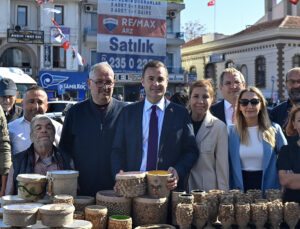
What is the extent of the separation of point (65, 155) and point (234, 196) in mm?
1546

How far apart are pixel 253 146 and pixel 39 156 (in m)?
1.93

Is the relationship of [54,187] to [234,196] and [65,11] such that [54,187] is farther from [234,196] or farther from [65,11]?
[65,11]

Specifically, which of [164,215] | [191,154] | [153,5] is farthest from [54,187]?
[153,5]

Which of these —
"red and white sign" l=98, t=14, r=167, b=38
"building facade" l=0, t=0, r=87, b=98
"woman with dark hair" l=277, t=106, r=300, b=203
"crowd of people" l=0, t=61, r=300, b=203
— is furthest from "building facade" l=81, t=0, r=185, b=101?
"woman with dark hair" l=277, t=106, r=300, b=203

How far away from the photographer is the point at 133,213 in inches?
110

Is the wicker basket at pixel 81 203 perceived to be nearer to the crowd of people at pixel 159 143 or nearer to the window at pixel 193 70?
the crowd of people at pixel 159 143

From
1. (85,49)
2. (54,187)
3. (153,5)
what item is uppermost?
(153,5)

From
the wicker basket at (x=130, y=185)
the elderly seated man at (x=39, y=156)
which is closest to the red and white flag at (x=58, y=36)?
the elderly seated man at (x=39, y=156)

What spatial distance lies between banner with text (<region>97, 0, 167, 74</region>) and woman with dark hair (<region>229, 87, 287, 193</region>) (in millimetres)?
19554

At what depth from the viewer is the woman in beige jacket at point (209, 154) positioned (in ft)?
11.5

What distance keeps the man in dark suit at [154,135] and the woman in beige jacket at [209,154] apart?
0.24 meters

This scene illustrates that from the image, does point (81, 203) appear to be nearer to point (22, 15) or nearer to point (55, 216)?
point (55, 216)

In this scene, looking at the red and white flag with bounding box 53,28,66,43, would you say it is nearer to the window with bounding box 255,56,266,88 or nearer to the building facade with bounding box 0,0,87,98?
the building facade with bounding box 0,0,87,98

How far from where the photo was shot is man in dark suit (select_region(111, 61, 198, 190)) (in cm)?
322
